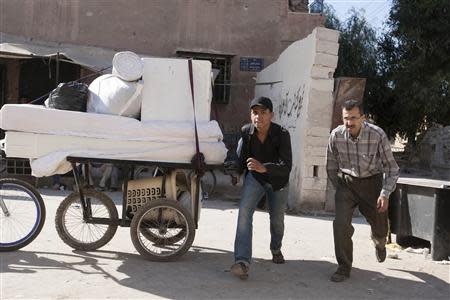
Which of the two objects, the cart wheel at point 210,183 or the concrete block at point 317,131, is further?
the cart wheel at point 210,183

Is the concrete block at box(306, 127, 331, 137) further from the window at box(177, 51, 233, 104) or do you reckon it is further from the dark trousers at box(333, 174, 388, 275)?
the window at box(177, 51, 233, 104)

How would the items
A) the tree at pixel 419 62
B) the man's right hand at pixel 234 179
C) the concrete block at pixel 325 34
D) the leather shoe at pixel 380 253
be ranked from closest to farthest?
the man's right hand at pixel 234 179 < the leather shoe at pixel 380 253 < the concrete block at pixel 325 34 < the tree at pixel 419 62

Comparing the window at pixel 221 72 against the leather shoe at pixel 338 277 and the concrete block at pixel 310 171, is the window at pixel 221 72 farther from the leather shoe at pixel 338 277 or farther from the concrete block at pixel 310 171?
the leather shoe at pixel 338 277

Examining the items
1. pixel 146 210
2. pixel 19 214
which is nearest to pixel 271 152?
pixel 146 210

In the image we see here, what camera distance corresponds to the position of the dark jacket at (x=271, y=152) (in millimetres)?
5020

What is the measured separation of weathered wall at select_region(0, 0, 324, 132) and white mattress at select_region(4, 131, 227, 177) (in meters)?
8.83

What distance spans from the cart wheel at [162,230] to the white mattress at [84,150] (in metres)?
0.48

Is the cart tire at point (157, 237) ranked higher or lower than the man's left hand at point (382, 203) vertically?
lower

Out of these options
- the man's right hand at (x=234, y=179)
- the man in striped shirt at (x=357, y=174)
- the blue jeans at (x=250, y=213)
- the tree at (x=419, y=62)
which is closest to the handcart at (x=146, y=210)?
the man's right hand at (x=234, y=179)

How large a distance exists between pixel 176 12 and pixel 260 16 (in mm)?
2219

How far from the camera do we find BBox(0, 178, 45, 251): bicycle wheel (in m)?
5.56

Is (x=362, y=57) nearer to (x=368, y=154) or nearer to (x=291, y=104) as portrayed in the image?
(x=291, y=104)

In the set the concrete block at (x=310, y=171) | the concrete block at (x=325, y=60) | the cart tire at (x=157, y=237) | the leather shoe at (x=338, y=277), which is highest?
the concrete block at (x=325, y=60)

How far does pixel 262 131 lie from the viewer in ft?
16.6
